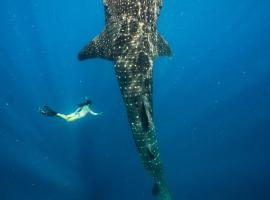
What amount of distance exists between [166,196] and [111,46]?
3.54 m

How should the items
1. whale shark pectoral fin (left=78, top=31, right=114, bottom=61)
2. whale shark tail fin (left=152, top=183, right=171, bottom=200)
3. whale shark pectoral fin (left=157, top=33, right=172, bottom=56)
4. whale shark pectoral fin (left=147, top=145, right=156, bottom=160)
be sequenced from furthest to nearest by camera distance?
whale shark tail fin (left=152, top=183, right=171, bottom=200)
whale shark pectoral fin (left=157, top=33, right=172, bottom=56)
whale shark pectoral fin (left=78, top=31, right=114, bottom=61)
whale shark pectoral fin (left=147, top=145, right=156, bottom=160)

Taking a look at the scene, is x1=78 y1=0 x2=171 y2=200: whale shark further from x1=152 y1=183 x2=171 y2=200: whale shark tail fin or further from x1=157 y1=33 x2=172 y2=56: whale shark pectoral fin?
x1=152 y1=183 x2=171 y2=200: whale shark tail fin

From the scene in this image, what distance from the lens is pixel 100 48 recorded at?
7.17m

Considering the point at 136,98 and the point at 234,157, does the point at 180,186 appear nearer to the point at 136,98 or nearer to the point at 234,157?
the point at 234,157

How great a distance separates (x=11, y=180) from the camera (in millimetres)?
23281

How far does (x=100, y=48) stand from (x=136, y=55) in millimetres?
863

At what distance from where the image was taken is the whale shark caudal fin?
695 centimetres

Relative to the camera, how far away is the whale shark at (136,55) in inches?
261

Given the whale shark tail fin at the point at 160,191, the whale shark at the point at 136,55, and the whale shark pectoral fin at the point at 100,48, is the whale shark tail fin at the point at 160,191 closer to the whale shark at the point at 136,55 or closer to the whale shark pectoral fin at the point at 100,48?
the whale shark at the point at 136,55

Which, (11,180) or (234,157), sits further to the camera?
(234,157)

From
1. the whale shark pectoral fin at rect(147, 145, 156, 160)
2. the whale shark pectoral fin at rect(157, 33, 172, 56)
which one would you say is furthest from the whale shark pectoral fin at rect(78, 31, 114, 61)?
the whale shark pectoral fin at rect(147, 145, 156, 160)

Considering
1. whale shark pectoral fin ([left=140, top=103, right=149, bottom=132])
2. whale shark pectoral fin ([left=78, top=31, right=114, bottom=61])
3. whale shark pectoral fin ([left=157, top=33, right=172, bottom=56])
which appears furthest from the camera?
whale shark pectoral fin ([left=157, top=33, right=172, bottom=56])

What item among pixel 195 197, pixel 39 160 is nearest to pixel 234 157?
pixel 195 197

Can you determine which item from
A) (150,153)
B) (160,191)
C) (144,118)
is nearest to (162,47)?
(144,118)
